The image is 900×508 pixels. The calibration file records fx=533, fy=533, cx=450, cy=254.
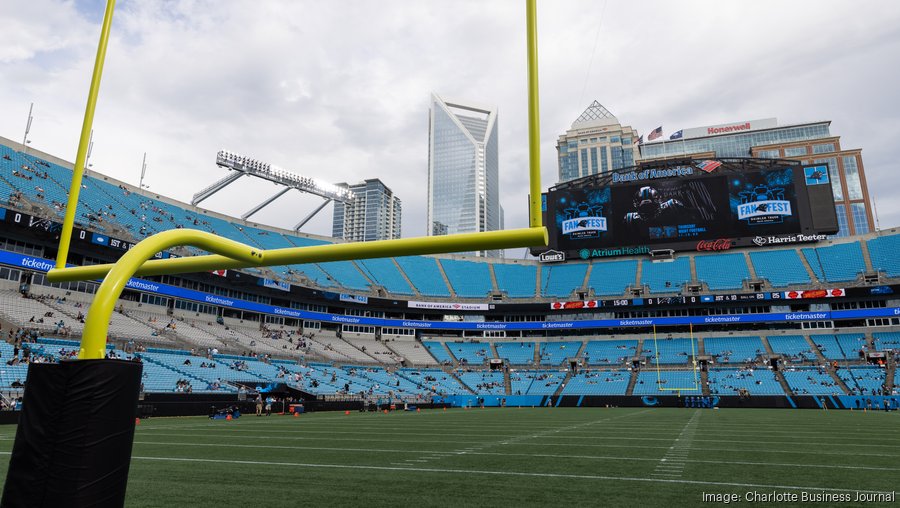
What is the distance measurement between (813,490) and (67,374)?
8499mm

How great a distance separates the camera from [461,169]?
6668 inches

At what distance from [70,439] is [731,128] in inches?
5537

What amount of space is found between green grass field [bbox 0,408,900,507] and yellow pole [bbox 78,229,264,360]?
408 centimetres

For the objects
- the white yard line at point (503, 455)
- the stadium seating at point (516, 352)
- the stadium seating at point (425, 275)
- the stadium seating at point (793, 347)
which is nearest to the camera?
the white yard line at point (503, 455)

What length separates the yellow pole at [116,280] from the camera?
2809 millimetres

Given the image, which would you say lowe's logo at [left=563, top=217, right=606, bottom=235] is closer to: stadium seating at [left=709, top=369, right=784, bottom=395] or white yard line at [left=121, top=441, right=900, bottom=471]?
stadium seating at [left=709, top=369, right=784, bottom=395]

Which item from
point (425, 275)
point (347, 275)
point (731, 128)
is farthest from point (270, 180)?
point (731, 128)

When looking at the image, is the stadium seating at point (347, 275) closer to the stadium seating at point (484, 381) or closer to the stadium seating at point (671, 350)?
the stadium seating at point (484, 381)

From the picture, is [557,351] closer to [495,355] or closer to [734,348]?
[495,355]

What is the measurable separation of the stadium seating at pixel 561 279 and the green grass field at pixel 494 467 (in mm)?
40047

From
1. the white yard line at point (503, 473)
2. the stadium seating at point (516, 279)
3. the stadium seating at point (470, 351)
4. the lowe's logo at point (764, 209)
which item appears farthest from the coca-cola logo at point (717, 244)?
the white yard line at point (503, 473)

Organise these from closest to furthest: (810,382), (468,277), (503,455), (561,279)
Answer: (503,455)
(810,382)
(561,279)
(468,277)

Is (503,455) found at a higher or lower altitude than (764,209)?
lower

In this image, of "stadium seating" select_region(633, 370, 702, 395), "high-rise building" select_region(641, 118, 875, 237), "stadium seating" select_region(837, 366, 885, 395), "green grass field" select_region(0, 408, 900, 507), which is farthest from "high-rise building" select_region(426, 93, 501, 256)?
"green grass field" select_region(0, 408, 900, 507)
